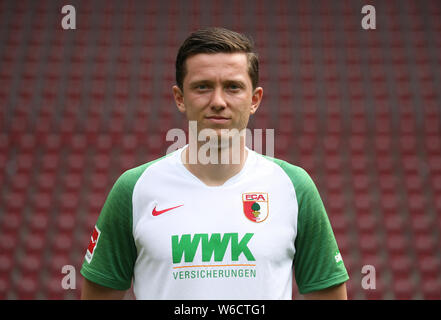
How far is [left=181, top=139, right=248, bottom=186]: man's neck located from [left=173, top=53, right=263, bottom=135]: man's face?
0.06 meters

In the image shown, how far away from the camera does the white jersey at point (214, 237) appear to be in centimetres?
100

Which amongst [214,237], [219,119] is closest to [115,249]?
[214,237]

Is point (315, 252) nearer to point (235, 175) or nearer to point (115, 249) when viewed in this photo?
point (235, 175)

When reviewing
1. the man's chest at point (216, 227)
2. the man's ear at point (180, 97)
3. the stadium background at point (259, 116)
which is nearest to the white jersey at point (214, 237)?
the man's chest at point (216, 227)

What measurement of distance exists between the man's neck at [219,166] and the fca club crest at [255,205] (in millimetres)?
60

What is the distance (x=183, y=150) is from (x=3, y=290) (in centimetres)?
299

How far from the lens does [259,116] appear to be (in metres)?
4.31

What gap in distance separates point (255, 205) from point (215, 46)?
0.34 metres

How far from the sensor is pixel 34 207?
13.0 feet

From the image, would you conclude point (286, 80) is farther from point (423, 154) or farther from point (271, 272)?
point (271, 272)

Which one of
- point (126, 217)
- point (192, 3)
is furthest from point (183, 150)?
point (192, 3)

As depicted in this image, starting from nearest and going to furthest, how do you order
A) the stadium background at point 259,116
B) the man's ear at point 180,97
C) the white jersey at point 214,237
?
the white jersey at point 214,237 → the man's ear at point 180,97 → the stadium background at point 259,116

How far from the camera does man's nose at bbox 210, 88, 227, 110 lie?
100 cm

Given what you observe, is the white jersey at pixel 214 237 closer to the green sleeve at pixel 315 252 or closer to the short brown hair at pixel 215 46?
the green sleeve at pixel 315 252
